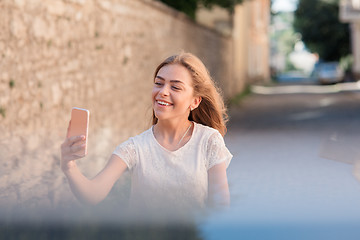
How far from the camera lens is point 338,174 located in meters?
6.47

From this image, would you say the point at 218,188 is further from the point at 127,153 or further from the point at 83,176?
the point at 83,176

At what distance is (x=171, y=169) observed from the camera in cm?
250

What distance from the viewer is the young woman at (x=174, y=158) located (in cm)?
250

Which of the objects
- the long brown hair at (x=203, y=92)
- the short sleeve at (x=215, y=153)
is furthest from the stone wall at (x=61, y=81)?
the short sleeve at (x=215, y=153)

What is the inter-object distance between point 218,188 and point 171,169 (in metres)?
0.20

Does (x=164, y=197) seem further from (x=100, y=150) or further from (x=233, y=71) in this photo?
(x=233, y=71)

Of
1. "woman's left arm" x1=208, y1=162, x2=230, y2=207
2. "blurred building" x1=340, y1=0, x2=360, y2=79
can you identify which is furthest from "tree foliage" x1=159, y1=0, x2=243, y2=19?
"blurred building" x1=340, y1=0, x2=360, y2=79

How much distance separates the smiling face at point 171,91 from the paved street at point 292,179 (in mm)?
483

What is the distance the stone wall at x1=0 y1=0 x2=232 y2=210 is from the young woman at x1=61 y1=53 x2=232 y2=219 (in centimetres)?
77

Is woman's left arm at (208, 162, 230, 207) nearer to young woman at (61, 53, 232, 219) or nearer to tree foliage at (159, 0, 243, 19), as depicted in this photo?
young woman at (61, 53, 232, 219)

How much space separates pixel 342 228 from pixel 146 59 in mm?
6482

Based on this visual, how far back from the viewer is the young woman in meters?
2.50

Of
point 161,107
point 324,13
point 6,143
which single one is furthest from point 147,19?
point 324,13

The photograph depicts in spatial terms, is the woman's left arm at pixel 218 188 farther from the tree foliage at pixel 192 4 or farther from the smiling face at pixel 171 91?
the tree foliage at pixel 192 4
